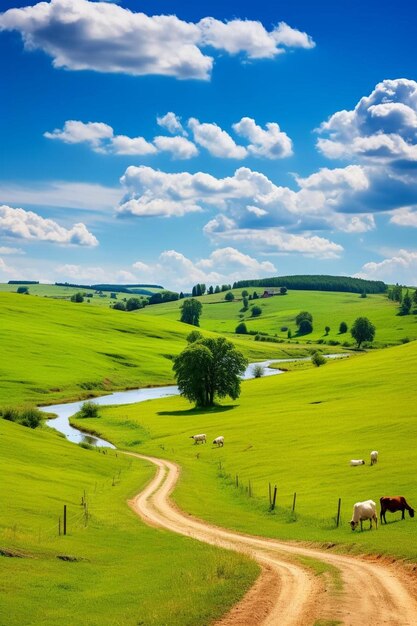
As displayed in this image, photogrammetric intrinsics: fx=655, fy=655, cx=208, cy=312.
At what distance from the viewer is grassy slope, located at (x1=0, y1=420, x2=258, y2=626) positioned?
73.4 ft

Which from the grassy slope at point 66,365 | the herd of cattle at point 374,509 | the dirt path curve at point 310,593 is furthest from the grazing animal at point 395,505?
the grassy slope at point 66,365

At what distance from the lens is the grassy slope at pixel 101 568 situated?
2236 centimetres

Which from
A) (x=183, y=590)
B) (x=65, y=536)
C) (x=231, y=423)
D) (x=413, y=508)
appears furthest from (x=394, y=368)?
(x=183, y=590)

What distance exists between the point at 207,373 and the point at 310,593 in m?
91.0

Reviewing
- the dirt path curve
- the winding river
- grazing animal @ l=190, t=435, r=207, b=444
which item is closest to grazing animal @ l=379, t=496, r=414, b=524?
the dirt path curve

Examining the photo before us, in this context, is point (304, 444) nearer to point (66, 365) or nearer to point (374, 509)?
point (374, 509)

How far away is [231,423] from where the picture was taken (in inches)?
3632

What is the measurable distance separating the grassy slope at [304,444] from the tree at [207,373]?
3.91 m

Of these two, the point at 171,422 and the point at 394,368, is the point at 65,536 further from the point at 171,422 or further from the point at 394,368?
the point at 394,368

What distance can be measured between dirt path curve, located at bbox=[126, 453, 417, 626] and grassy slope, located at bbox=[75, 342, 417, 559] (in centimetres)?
323

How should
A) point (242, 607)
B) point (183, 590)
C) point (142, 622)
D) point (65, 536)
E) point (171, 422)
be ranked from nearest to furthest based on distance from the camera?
point (142, 622) < point (242, 607) < point (183, 590) < point (65, 536) < point (171, 422)

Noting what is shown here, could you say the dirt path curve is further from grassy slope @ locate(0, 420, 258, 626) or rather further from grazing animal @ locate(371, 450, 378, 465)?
grazing animal @ locate(371, 450, 378, 465)

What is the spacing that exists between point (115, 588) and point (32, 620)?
4.90 metres

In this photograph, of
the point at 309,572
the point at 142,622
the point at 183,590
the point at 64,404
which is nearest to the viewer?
the point at 142,622
